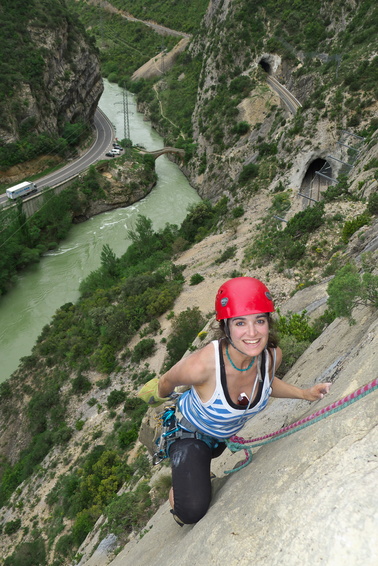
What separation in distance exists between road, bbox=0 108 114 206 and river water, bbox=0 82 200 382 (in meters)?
6.45

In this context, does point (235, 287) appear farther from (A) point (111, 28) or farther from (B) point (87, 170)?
(A) point (111, 28)

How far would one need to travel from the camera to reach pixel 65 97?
5450cm

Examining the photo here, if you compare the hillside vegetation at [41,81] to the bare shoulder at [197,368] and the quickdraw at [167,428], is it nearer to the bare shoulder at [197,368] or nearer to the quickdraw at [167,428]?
the quickdraw at [167,428]

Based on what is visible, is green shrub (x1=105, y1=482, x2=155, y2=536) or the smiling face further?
green shrub (x1=105, y1=482, x2=155, y2=536)

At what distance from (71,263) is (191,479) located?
3837 cm

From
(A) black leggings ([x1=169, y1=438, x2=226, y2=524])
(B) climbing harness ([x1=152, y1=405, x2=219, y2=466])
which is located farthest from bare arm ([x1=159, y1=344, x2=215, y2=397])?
(A) black leggings ([x1=169, y1=438, x2=226, y2=524])

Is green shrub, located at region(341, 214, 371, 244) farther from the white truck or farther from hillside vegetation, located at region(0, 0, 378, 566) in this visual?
the white truck

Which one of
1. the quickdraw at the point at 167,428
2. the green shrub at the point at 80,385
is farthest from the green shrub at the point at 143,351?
the quickdraw at the point at 167,428

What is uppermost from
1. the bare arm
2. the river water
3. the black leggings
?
the bare arm

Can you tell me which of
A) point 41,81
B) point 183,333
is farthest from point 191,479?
point 41,81

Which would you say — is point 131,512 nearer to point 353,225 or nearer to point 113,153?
point 353,225

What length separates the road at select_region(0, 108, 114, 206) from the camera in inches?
1866

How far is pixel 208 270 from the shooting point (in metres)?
26.1

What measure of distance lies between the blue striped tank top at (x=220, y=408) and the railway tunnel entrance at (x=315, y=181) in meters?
24.7
